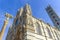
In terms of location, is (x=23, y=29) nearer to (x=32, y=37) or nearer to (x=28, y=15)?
(x=32, y=37)

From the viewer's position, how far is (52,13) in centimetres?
5669

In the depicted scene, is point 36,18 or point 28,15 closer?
point 28,15

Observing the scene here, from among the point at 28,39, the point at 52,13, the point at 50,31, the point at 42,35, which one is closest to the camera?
the point at 28,39

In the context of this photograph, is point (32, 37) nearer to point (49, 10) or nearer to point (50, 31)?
point (50, 31)

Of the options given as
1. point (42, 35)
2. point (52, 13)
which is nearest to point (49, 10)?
point (52, 13)

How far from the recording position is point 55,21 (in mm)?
52812

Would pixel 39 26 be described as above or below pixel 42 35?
above

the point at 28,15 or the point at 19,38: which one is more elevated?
the point at 28,15

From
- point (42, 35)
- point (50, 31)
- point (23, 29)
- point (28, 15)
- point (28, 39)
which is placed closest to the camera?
point (28, 39)

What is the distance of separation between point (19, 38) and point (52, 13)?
35227 millimetres

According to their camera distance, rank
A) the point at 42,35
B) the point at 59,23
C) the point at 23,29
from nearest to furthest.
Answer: the point at 23,29 < the point at 42,35 < the point at 59,23

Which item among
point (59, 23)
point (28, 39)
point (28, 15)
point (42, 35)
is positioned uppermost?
point (59, 23)

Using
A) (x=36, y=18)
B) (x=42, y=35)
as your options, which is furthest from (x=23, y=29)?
(x=36, y=18)

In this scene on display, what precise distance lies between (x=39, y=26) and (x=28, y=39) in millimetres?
8201
